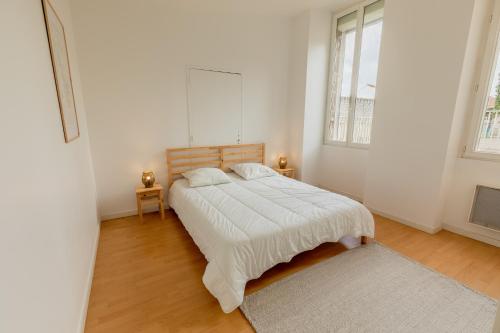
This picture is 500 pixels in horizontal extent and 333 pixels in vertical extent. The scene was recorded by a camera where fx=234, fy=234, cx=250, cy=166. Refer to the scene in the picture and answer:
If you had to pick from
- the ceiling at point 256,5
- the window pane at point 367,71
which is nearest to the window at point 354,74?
the window pane at point 367,71

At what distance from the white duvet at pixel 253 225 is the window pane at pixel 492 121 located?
1.52 meters

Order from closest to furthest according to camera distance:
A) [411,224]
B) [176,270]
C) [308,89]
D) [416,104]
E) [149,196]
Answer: [176,270] < [416,104] < [411,224] < [149,196] < [308,89]

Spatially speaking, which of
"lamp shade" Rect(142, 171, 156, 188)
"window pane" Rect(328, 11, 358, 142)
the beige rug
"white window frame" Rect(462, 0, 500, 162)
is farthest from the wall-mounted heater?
"lamp shade" Rect(142, 171, 156, 188)

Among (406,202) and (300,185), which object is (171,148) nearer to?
(300,185)

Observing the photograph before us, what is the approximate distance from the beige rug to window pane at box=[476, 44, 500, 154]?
153cm

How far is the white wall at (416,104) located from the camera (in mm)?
2455

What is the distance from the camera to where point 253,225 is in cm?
195

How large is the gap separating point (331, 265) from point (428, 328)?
760 mm

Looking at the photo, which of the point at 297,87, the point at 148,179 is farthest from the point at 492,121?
the point at 148,179

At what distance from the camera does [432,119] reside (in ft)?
8.62

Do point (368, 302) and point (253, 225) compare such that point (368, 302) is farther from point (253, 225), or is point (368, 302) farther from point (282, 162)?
point (282, 162)

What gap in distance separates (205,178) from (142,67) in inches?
64.1

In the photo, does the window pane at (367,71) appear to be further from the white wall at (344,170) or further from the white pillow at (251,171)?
the white pillow at (251,171)

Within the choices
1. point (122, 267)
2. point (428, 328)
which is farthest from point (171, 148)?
point (428, 328)
